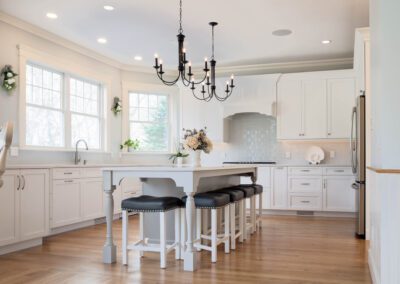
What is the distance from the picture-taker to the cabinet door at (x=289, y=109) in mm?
6988

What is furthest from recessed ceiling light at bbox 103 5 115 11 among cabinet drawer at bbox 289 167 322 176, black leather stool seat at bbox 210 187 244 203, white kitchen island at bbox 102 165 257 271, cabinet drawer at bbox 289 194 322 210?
cabinet drawer at bbox 289 194 322 210

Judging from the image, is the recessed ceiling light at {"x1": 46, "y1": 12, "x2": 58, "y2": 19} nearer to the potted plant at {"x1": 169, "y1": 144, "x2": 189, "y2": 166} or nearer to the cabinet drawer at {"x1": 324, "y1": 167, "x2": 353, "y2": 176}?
the potted plant at {"x1": 169, "y1": 144, "x2": 189, "y2": 166}

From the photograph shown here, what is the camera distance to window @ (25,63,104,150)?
5555mm

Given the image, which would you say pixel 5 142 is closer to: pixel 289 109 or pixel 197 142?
pixel 197 142

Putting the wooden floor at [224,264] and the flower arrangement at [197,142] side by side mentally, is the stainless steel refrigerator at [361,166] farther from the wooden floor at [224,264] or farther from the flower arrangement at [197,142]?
the flower arrangement at [197,142]

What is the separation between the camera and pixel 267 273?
3.46 metres

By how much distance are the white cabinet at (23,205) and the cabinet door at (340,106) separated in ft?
15.1

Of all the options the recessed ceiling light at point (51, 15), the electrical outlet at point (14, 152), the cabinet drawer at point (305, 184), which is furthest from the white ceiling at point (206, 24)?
the cabinet drawer at point (305, 184)

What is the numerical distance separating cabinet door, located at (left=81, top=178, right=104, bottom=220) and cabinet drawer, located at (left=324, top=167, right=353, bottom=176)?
3.64 meters

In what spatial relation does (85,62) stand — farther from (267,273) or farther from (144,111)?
(267,273)

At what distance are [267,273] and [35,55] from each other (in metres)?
4.12

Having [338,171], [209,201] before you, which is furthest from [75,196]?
[338,171]

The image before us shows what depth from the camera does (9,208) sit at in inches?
166

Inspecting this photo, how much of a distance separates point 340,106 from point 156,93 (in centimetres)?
345
